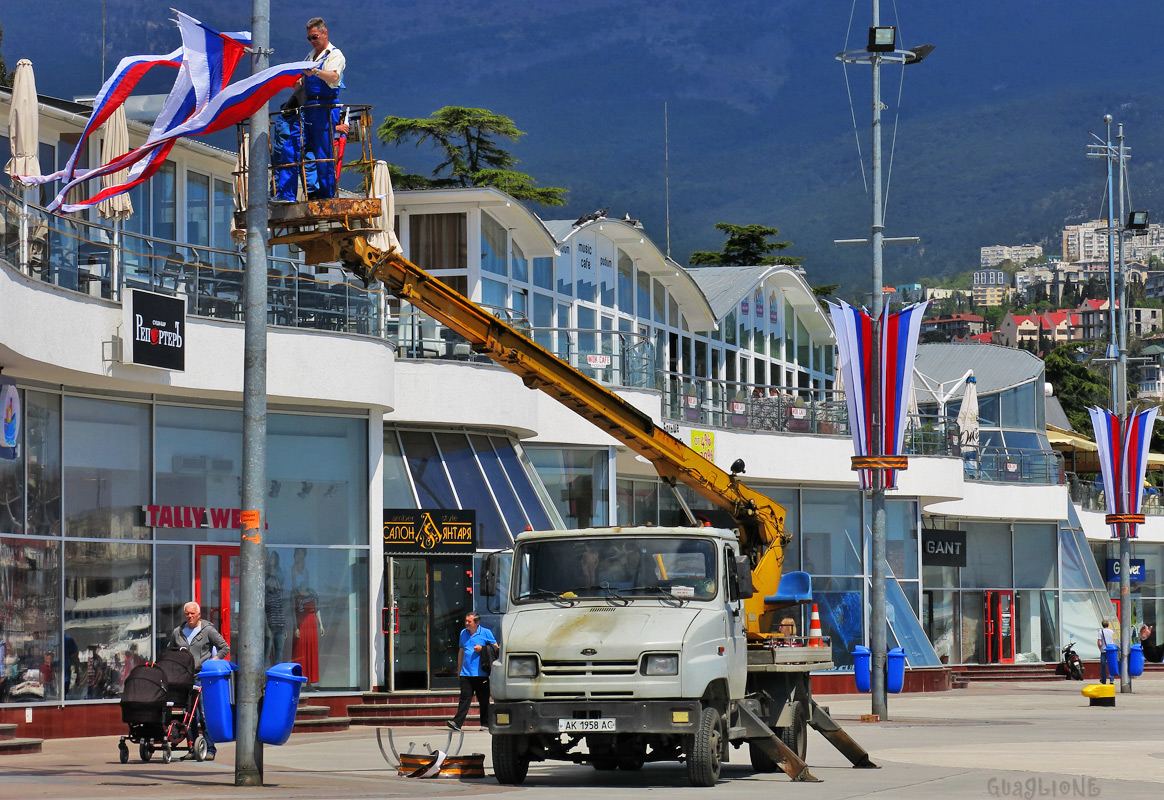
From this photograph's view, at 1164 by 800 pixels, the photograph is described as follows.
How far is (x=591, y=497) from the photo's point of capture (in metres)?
33.1

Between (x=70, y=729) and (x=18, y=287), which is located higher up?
(x=18, y=287)

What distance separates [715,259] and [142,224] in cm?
6057

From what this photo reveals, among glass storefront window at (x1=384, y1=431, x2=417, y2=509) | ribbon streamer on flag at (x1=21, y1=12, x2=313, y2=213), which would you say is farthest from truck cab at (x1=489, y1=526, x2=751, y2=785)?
glass storefront window at (x1=384, y1=431, x2=417, y2=509)

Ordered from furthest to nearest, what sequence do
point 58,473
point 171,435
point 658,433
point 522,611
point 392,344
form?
point 392,344
point 171,435
point 58,473
point 658,433
point 522,611

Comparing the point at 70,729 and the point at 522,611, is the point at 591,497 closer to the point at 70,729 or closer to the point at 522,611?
the point at 70,729

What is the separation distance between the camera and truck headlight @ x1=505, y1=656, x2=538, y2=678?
16.0 metres

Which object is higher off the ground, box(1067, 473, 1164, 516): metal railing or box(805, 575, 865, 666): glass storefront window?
box(1067, 473, 1164, 516): metal railing

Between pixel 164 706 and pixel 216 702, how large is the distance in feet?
8.30

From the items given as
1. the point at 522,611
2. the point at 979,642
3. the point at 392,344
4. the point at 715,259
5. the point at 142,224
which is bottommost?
the point at 979,642

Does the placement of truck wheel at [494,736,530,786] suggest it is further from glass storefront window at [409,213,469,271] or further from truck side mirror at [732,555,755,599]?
glass storefront window at [409,213,469,271]

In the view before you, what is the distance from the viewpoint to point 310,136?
16219 mm

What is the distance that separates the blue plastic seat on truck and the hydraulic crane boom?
0.12 meters

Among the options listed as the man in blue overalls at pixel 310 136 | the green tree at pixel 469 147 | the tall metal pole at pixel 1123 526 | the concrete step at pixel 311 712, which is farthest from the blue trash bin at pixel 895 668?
the green tree at pixel 469 147

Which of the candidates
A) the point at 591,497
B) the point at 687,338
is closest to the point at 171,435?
the point at 591,497
